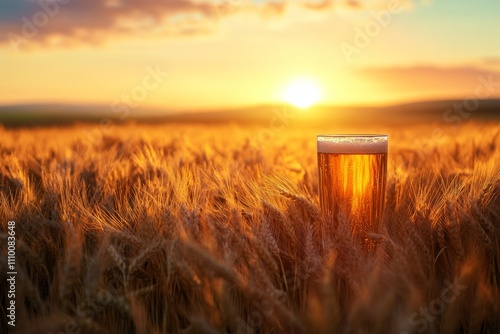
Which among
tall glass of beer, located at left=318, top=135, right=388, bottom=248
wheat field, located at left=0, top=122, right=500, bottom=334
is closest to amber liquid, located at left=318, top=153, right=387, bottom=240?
tall glass of beer, located at left=318, top=135, right=388, bottom=248

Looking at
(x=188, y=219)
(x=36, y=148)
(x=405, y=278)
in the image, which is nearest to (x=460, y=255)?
(x=405, y=278)

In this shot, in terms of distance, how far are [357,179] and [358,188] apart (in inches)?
1.4

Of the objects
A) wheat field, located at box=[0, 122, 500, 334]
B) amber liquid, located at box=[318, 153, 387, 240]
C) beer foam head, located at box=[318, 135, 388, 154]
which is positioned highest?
beer foam head, located at box=[318, 135, 388, 154]

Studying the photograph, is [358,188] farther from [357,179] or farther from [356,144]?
[356,144]

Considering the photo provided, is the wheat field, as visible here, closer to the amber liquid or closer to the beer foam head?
the amber liquid

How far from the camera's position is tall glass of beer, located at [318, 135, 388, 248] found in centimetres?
219

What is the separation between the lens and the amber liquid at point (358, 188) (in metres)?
2.19

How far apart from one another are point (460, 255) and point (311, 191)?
88 centimetres

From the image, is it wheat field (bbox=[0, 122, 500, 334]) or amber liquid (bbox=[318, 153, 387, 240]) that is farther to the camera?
amber liquid (bbox=[318, 153, 387, 240])

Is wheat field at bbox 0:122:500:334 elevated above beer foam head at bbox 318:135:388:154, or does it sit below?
below

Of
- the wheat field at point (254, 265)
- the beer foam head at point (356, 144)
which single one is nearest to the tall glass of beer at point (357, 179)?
the beer foam head at point (356, 144)

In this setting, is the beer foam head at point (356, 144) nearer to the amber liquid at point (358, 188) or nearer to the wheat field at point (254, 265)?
the amber liquid at point (358, 188)

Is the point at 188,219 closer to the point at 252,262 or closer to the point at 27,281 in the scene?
the point at 252,262

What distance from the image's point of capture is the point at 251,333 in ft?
5.20
